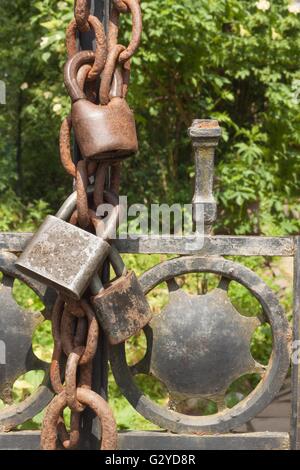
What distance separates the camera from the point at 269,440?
167 centimetres

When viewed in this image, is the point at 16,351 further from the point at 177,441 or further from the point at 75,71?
the point at 75,71

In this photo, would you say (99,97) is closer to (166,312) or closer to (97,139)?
(97,139)

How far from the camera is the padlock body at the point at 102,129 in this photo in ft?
4.75

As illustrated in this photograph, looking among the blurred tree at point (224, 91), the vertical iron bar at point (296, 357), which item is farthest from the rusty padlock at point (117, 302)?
the blurred tree at point (224, 91)

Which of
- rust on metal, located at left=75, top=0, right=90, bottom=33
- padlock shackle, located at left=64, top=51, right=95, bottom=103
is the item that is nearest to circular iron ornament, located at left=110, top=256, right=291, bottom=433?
padlock shackle, located at left=64, top=51, right=95, bottom=103

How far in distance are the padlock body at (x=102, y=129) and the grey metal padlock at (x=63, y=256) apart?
6.3 inches

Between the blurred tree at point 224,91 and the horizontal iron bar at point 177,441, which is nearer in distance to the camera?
the horizontal iron bar at point 177,441

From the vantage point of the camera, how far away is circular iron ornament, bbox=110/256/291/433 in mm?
1652

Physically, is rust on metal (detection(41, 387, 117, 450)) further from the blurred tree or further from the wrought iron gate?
the blurred tree

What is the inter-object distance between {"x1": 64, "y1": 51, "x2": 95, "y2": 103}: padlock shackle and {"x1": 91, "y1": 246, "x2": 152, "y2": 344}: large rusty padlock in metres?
0.38

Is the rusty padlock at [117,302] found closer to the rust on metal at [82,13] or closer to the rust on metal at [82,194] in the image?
the rust on metal at [82,194]

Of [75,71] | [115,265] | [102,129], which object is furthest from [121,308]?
[75,71]

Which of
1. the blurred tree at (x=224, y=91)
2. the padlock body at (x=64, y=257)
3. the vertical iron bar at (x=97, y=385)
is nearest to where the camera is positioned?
the padlock body at (x=64, y=257)
